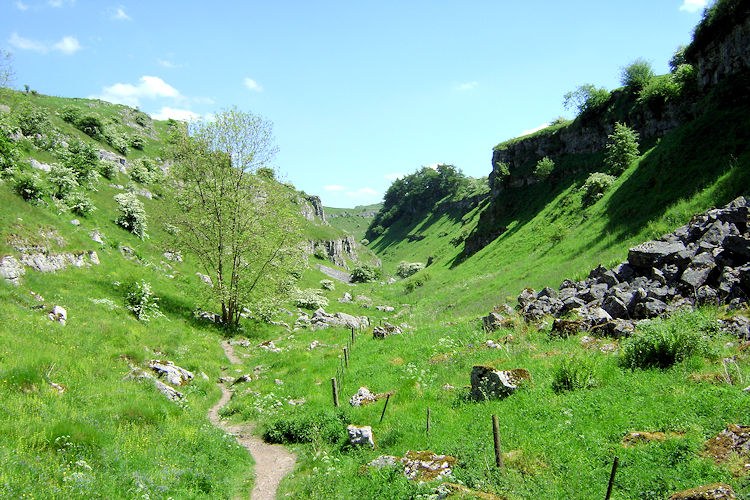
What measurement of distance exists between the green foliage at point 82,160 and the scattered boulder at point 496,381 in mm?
42975

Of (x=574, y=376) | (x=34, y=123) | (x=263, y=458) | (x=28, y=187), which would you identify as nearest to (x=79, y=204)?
(x=28, y=187)

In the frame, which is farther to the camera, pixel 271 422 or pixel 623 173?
pixel 623 173

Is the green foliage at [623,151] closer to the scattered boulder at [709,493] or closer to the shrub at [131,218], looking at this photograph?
the scattered boulder at [709,493]

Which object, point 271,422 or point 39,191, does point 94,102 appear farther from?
point 271,422

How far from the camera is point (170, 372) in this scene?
52.7 ft

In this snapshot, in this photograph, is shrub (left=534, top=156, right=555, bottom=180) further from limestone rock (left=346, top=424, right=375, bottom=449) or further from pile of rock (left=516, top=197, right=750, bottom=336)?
limestone rock (left=346, top=424, right=375, bottom=449)

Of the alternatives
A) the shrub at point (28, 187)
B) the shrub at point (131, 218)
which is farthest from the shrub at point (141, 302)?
the shrub at point (131, 218)

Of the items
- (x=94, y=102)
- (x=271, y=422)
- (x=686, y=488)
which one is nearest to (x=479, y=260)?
(x=271, y=422)

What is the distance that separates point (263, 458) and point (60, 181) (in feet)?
113

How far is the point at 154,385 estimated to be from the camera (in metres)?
13.9

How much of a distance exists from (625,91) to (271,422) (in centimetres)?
6667

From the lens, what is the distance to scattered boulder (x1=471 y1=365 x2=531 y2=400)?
11719 mm

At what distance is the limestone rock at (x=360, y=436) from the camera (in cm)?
1137

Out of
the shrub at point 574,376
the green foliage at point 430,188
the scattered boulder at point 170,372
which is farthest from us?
the green foliage at point 430,188
